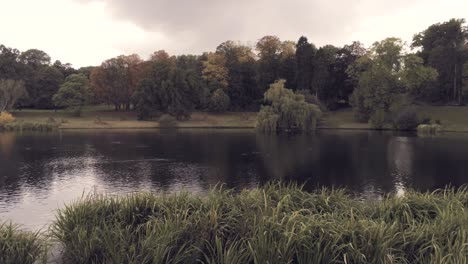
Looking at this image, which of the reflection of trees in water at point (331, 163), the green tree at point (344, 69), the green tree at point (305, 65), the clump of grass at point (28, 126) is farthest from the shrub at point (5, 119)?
the green tree at point (344, 69)

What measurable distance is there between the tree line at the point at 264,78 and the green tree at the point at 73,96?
10.3 inches

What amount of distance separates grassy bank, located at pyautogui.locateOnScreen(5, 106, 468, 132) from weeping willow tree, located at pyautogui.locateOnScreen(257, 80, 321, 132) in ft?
27.4

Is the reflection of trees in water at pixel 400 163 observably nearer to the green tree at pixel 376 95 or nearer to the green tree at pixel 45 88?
the green tree at pixel 376 95

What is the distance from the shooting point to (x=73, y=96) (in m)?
109

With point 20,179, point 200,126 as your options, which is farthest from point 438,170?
point 200,126

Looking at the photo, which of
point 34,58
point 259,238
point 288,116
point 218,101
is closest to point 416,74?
point 288,116

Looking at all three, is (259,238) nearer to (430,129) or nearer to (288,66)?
(430,129)

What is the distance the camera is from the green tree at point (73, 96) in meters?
107

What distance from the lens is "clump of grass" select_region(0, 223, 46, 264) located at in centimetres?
1149

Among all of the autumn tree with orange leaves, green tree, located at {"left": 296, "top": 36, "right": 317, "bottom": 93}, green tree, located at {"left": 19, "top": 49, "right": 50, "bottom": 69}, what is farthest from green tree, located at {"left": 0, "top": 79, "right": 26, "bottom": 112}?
green tree, located at {"left": 296, "top": 36, "right": 317, "bottom": 93}

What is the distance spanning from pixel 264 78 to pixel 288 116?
2647cm

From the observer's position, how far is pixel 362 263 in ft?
35.0

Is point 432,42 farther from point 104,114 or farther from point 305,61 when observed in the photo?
point 104,114

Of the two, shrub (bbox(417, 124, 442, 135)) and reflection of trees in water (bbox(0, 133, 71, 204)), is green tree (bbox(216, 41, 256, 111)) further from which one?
reflection of trees in water (bbox(0, 133, 71, 204))
